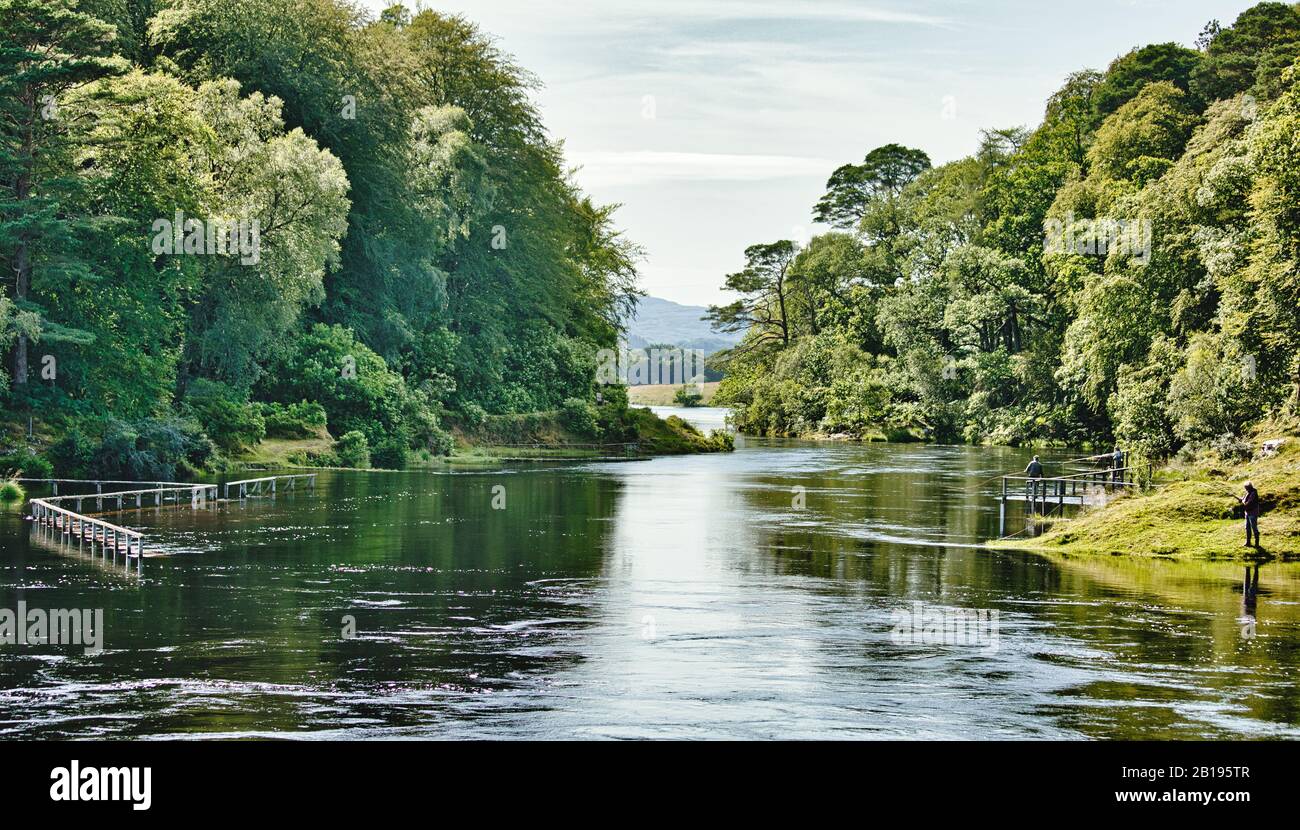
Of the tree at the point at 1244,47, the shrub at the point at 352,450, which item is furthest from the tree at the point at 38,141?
the tree at the point at 1244,47

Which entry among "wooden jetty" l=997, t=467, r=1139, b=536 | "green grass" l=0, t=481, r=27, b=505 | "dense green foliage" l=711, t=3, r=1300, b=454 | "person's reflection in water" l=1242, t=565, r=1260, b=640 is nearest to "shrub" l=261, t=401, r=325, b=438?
"green grass" l=0, t=481, r=27, b=505

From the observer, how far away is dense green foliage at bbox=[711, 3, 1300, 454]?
1689 inches

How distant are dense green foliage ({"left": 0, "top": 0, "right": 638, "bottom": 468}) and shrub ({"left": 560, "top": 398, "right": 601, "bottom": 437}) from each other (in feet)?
1.65

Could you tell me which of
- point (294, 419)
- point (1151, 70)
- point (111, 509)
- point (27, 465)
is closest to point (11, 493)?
point (27, 465)

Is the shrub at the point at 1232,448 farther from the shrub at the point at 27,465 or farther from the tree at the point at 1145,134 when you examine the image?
the shrub at the point at 27,465

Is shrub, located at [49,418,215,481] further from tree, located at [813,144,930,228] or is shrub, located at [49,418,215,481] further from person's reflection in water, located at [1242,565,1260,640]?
tree, located at [813,144,930,228]

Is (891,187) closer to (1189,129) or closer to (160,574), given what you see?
(1189,129)

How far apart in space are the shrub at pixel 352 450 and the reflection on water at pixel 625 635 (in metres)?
19.1

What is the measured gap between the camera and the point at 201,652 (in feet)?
57.9

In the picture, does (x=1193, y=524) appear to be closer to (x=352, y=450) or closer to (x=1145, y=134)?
(x=352, y=450)

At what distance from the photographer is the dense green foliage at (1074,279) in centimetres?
4291

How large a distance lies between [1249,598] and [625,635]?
38.0 feet
